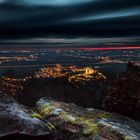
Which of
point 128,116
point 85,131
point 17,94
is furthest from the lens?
point 17,94

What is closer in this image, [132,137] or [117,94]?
[132,137]

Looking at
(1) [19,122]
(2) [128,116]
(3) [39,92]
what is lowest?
(3) [39,92]

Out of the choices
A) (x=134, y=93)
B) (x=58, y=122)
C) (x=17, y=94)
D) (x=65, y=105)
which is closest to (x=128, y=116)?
(x=134, y=93)

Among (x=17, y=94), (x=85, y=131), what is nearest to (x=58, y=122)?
Answer: (x=85, y=131)

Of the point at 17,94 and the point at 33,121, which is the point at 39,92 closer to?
the point at 17,94

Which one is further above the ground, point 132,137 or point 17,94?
point 132,137

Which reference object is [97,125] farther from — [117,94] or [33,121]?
[117,94]

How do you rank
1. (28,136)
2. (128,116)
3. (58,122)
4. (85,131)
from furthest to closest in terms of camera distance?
(128,116)
(58,122)
(85,131)
(28,136)
